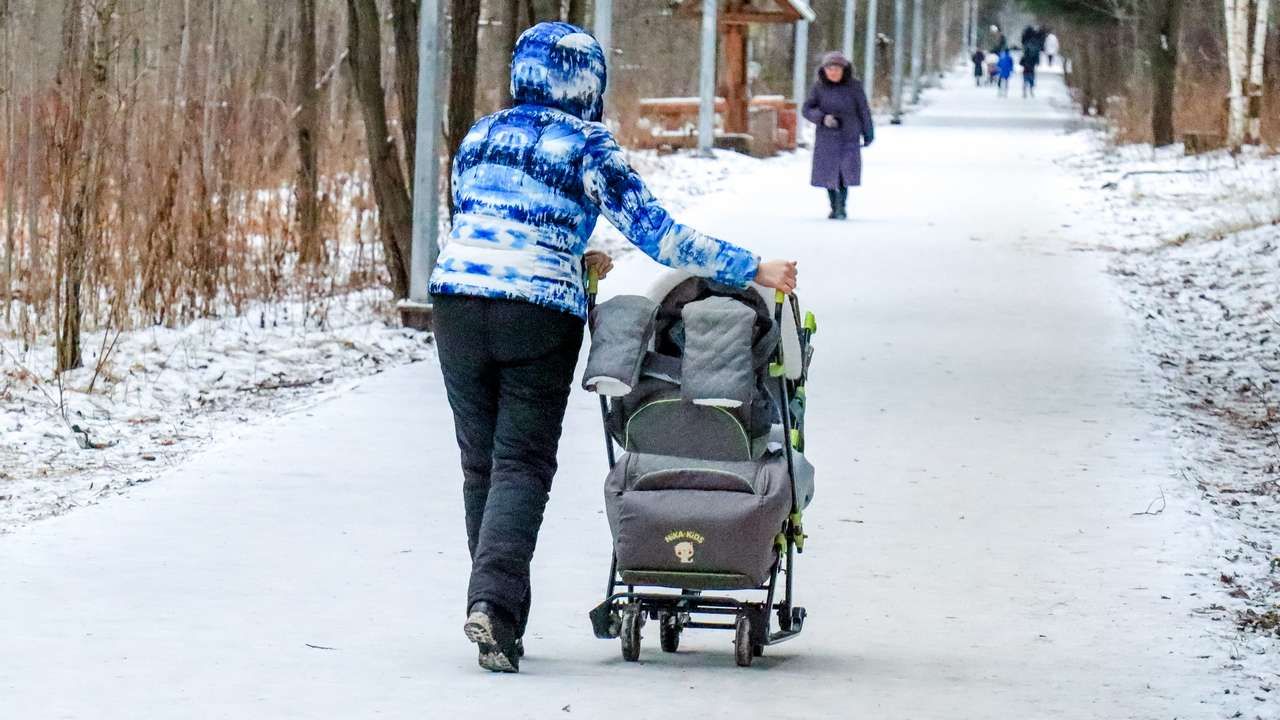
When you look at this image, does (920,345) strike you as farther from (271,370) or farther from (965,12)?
(965,12)

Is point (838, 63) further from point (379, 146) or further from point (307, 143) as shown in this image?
point (379, 146)

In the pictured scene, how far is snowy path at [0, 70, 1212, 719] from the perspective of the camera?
5.52 meters

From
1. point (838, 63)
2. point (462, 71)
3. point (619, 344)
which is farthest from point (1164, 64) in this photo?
point (619, 344)

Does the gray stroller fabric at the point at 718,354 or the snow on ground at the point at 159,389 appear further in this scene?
the snow on ground at the point at 159,389

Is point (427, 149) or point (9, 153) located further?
point (427, 149)

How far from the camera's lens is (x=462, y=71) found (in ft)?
48.5

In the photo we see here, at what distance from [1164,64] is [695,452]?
25.6 m

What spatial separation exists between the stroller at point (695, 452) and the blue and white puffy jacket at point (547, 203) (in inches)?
6.3

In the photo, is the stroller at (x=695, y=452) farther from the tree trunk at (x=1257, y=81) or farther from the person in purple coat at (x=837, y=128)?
the tree trunk at (x=1257, y=81)

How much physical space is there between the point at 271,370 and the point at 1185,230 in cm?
1106

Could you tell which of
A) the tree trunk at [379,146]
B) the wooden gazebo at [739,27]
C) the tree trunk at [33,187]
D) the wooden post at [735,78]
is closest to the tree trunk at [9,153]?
the tree trunk at [33,187]

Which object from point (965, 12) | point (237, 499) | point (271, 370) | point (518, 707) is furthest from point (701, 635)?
point (965, 12)

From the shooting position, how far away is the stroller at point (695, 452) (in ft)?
18.7

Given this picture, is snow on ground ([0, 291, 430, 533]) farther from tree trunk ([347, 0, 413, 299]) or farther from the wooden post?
the wooden post
